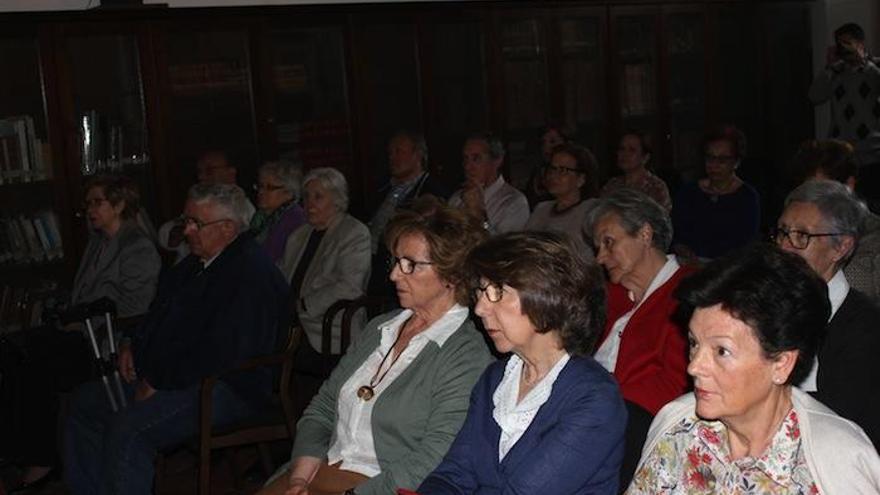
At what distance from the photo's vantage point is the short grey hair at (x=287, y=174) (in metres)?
5.39

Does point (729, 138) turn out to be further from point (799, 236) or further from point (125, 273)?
point (125, 273)

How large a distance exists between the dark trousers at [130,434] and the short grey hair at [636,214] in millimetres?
1390

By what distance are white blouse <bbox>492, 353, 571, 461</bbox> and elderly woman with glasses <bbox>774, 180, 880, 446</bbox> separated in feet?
1.74

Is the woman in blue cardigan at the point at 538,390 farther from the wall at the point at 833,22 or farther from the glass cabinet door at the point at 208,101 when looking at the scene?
the wall at the point at 833,22

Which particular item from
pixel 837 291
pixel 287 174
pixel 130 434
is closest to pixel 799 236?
pixel 837 291

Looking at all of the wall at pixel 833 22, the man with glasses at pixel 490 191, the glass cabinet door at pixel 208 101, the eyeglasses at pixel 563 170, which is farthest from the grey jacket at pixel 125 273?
the wall at pixel 833 22

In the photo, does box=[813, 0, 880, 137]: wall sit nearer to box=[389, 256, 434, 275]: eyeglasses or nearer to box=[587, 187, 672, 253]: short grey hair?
box=[587, 187, 672, 253]: short grey hair

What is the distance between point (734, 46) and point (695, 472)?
22.2 feet

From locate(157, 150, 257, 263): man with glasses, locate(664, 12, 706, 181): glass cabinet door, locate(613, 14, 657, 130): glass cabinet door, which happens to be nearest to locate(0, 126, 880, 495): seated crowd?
locate(157, 150, 257, 263): man with glasses

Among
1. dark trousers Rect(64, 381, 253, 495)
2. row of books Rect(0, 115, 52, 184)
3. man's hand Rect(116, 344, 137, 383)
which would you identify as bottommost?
dark trousers Rect(64, 381, 253, 495)

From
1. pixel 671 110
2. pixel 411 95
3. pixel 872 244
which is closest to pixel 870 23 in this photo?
pixel 671 110

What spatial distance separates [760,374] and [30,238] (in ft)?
14.5

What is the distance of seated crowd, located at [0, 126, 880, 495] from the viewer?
2.12m

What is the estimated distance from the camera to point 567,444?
2373 mm
